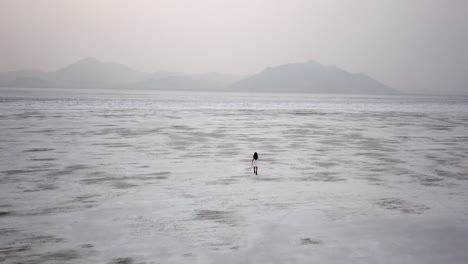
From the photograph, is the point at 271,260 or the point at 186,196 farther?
the point at 186,196

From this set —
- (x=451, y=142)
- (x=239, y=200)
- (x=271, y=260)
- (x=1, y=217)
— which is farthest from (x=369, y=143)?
(x=1, y=217)

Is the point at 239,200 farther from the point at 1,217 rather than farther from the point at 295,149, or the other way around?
the point at 295,149

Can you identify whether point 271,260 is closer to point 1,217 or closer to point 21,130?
point 1,217

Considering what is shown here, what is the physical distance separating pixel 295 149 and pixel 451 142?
1229cm

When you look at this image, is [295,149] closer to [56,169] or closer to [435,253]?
[56,169]

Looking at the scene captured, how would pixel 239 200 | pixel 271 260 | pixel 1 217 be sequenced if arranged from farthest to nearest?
pixel 239 200 < pixel 1 217 < pixel 271 260

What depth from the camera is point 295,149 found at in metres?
22.8

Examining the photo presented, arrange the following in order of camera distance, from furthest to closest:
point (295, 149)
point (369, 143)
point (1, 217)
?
point (369, 143) < point (295, 149) < point (1, 217)

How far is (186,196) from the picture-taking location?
1216cm

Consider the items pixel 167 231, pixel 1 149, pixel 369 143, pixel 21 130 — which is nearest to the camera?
pixel 167 231

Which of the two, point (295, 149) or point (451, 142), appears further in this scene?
point (451, 142)

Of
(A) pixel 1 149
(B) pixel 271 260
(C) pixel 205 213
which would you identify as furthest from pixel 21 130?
(B) pixel 271 260

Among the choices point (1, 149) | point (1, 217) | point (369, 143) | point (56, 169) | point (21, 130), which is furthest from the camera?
point (21, 130)

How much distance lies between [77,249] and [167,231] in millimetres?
1988
